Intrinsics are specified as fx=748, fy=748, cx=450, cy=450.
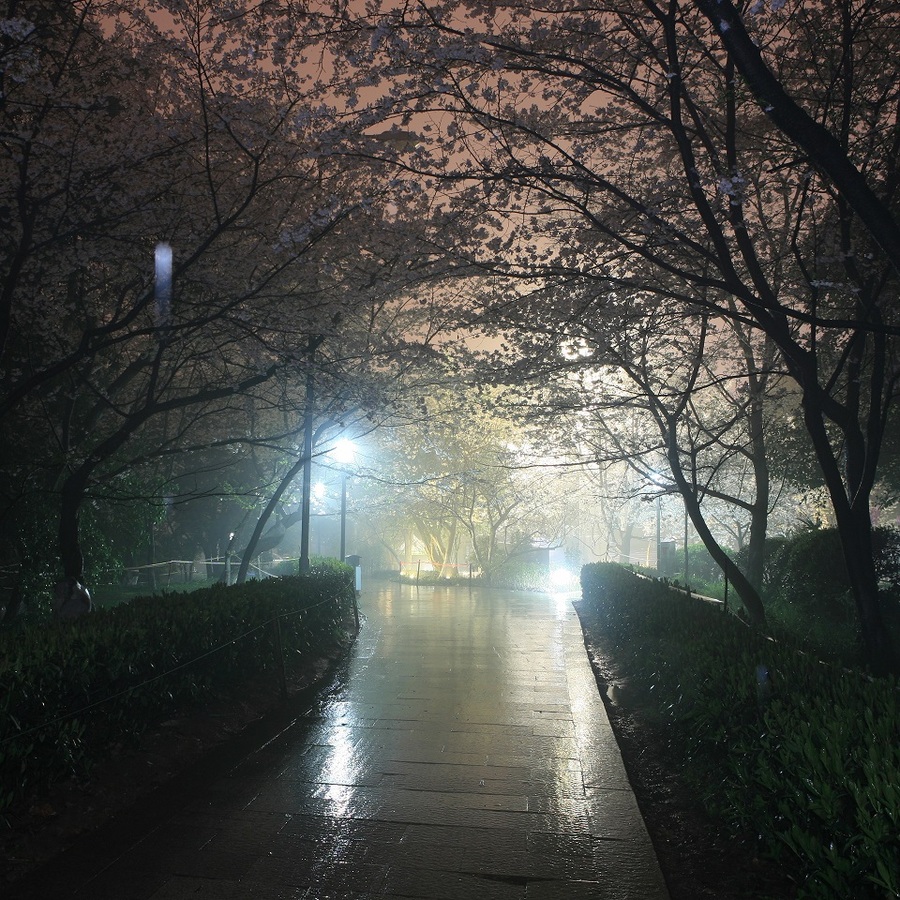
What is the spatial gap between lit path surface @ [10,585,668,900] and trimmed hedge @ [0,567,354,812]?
0.91m

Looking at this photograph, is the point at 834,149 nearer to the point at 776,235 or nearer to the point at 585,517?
the point at 776,235

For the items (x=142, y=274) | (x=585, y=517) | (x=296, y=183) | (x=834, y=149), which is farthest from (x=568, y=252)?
(x=585, y=517)

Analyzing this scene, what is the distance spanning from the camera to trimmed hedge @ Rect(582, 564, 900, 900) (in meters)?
3.18

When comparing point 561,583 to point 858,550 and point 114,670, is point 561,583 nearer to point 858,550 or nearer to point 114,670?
point 858,550

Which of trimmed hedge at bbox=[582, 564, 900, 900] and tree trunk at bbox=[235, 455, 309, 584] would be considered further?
tree trunk at bbox=[235, 455, 309, 584]

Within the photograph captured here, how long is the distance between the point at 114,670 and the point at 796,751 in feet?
16.9

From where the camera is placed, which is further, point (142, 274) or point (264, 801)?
point (142, 274)

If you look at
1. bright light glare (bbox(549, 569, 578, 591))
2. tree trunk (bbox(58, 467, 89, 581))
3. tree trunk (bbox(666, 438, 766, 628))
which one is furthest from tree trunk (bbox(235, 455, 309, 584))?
bright light glare (bbox(549, 569, 578, 591))

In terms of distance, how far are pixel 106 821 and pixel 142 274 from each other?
298 inches

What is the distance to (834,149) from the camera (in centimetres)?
515

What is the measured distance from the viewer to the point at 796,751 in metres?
4.02

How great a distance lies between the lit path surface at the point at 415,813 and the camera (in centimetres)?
435

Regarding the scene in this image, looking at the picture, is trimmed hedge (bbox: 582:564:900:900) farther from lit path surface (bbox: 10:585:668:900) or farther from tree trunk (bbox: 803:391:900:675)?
tree trunk (bbox: 803:391:900:675)

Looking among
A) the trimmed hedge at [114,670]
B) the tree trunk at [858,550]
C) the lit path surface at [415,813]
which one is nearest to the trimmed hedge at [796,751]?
the lit path surface at [415,813]
